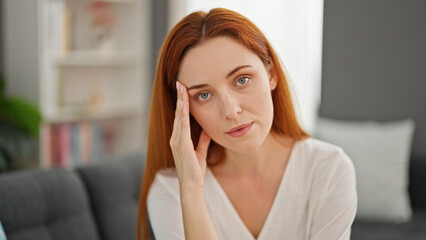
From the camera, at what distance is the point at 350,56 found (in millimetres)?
3623

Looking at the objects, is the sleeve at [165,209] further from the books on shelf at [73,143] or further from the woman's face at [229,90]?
the books on shelf at [73,143]

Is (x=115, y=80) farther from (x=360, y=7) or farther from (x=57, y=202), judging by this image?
(x=57, y=202)

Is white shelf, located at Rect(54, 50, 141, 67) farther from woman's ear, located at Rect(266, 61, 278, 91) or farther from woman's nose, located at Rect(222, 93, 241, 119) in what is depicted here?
woman's nose, located at Rect(222, 93, 241, 119)

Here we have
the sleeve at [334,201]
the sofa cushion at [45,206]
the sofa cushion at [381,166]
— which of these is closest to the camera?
the sleeve at [334,201]

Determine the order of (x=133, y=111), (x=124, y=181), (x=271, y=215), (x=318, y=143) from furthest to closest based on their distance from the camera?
(x=133, y=111) < (x=124, y=181) < (x=318, y=143) < (x=271, y=215)

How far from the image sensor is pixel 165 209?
173 centimetres

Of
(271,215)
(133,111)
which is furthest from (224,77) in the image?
(133,111)

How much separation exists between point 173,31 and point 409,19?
2280 mm

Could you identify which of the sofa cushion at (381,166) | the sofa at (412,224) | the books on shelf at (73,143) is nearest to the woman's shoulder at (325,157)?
the sofa at (412,224)

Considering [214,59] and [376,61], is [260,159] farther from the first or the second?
[376,61]

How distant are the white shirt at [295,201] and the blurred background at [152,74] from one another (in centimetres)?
103

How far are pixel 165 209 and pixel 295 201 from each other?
407 millimetres

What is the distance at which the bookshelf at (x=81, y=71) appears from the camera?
127 inches

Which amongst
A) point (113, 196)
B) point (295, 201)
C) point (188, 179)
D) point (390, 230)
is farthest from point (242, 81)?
point (390, 230)
